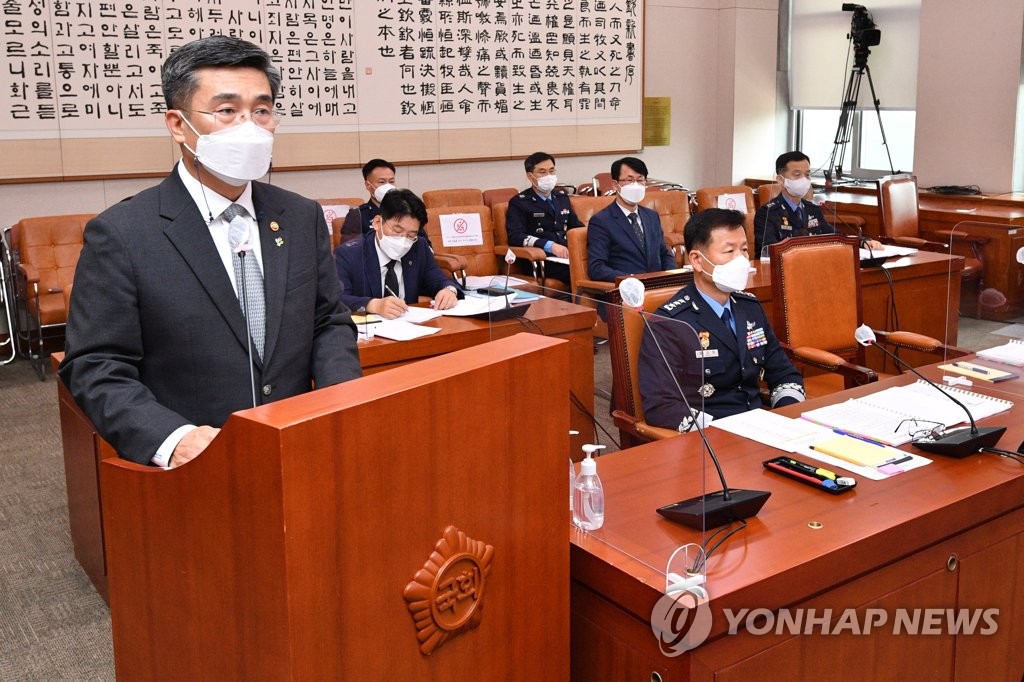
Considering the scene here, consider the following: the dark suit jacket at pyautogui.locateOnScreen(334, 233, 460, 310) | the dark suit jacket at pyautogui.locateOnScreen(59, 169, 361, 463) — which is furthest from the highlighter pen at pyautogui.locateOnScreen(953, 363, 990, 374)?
the dark suit jacket at pyautogui.locateOnScreen(334, 233, 460, 310)

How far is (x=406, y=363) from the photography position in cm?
302

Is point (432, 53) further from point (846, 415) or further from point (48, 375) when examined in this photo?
point (846, 415)

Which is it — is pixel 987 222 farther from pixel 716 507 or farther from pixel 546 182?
pixel 546 182

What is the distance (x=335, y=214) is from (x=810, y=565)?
4934 millimetres

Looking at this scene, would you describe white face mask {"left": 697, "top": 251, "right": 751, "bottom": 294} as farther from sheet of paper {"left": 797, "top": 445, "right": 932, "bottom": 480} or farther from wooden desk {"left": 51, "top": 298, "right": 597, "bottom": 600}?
sheet of paper {"left": 797, "top": 445, "right": 932, "bottom": 480}

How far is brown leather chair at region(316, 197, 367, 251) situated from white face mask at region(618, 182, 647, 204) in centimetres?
158

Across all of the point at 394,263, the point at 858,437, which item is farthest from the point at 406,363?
the point at 858,437

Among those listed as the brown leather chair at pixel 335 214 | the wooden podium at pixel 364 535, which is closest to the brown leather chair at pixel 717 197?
the brown leather chair at pixel 335 214

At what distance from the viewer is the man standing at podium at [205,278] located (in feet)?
4.47

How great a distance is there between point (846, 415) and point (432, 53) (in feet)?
17.7

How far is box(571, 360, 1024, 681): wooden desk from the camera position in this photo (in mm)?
1501

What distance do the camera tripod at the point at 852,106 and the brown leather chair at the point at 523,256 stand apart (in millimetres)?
3514

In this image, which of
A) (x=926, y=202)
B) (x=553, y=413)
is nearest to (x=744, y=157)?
(x=926, y=202)

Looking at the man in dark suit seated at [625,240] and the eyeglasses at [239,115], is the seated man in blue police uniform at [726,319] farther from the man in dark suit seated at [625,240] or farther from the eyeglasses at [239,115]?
the man in dark suit seated at [625,240]
